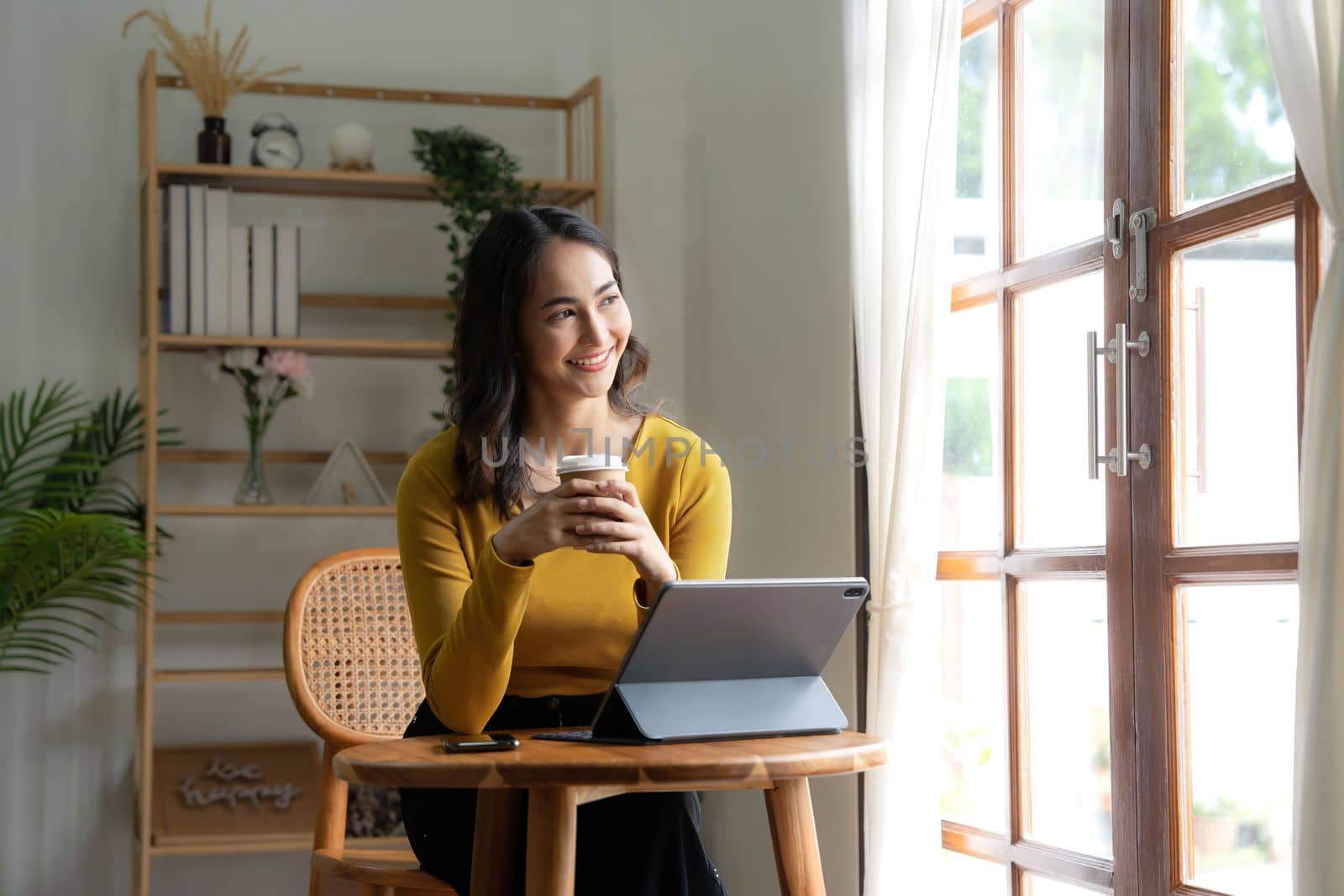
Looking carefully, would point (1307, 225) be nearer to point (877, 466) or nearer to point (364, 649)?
point (877, 466)

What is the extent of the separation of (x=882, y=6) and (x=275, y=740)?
241 centimetres

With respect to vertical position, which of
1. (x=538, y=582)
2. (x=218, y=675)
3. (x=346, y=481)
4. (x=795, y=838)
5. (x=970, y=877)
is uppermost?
(x=346, y=481)

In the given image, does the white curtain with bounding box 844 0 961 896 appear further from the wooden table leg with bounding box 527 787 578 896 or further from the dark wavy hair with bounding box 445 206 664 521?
the wooden table leg with bounding box 527 787 578 896

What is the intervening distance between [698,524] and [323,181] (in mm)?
2245

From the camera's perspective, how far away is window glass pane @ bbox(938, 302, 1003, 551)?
2.54m

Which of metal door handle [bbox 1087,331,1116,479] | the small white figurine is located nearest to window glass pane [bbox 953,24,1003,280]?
metal door handle [bbox 1087,331,1116,479]

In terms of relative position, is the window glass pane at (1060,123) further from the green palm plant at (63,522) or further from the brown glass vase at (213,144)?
the green palm plant at (63,522)

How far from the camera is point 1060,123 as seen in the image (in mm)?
2344

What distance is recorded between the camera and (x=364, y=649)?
7.19 ft

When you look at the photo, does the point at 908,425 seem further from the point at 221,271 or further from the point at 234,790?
the point at 234,790

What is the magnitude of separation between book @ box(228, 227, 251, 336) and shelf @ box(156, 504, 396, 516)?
1.41 ft

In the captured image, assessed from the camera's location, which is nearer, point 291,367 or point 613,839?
point 613,839

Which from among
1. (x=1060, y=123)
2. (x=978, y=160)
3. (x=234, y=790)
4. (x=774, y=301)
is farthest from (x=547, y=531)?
(x=234, y=790)

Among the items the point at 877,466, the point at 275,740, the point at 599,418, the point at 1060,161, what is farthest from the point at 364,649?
the point at 275,740
